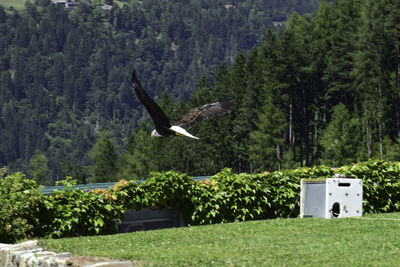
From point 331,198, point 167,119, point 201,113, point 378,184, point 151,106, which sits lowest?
point 331,198

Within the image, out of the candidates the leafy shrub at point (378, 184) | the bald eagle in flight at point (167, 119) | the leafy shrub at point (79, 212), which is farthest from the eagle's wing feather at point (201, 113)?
the leafy shrub at point (79, 212)

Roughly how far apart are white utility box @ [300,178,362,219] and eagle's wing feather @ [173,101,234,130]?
299 cm

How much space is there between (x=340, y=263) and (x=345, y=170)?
25.2 ft

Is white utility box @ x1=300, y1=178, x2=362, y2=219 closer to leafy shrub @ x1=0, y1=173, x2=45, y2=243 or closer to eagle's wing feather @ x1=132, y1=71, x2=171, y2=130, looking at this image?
eagle's wing feather @ x1=132, y1=71, x2=171, y2=130

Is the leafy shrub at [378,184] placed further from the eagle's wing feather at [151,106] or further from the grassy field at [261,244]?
the eagle's wing feather at [151,106]

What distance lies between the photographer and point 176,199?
51.7ft

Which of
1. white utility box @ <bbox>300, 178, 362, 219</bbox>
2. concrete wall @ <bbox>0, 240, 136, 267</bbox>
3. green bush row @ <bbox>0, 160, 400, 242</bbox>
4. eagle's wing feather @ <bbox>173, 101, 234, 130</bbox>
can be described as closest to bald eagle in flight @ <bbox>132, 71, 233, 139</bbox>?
eagle's wing feather @ <bbox>173, 101, 234, 130</bbox>

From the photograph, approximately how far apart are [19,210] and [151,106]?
145 inches

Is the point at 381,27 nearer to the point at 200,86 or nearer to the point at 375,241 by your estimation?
the point at 200,86

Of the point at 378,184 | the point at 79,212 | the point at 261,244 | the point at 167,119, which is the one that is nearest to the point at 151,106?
the point at 167,119

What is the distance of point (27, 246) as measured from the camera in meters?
11.6

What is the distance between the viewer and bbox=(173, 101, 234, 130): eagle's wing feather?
57.1 ft

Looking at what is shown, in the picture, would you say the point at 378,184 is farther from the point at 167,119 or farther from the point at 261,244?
the point at 261,244

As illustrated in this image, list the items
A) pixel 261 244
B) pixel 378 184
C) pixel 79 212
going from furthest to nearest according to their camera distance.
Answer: pixel 378 184 → pixel 79 212 → pixel 261 244
